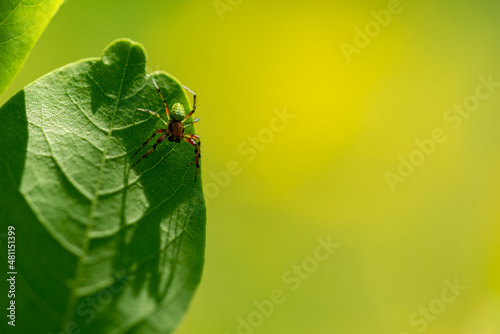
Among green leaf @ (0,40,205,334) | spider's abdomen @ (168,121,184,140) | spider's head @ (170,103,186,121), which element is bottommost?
green leaf @ (0,40,205,334)

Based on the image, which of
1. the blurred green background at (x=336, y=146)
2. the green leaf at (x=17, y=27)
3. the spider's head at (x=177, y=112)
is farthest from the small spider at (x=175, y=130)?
the blurred green background at (x=336, y=146)

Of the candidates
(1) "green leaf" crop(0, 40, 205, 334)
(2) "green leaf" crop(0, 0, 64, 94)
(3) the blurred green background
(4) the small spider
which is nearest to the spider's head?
(4) the small spider

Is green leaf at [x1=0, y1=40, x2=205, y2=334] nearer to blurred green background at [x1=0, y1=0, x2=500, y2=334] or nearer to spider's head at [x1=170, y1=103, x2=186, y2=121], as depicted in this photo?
spider's head at [x1=170, y1=103, x2=186, y2=121]

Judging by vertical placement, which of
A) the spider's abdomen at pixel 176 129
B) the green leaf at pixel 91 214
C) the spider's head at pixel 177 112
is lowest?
the green leaf at pixel 91 214

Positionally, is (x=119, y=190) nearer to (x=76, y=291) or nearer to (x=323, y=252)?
(x=76, y=291)

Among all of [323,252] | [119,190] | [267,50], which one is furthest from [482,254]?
[119,190]

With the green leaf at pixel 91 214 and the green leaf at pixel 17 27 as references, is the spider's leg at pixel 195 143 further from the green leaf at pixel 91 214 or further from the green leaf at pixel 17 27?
the green leaf at pixel 17 27

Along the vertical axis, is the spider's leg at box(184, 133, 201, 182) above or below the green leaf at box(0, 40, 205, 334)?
above
